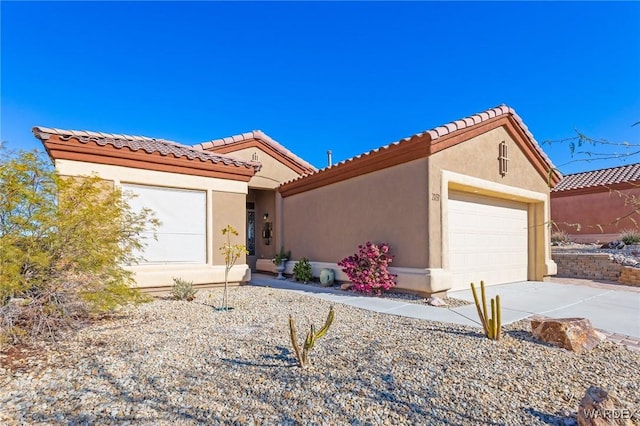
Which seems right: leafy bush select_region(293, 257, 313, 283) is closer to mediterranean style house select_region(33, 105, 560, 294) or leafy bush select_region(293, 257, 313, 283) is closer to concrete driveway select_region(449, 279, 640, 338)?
mediterranean style house select_region(33, 105, 560, 294)

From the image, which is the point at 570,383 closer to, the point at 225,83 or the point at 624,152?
the point at 624,152

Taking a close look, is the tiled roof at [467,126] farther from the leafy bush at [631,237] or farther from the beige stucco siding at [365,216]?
the leafy bush at [631,237]

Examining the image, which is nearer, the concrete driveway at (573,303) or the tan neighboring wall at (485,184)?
the concrete driveway at (573,303)

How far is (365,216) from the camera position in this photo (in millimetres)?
9969

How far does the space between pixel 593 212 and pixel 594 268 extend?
7369 mm

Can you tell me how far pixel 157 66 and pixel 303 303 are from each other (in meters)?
11.3

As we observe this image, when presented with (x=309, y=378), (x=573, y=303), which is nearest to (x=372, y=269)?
(x=573, y=303)

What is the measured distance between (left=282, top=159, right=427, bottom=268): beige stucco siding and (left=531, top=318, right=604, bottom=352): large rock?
340 centimetres

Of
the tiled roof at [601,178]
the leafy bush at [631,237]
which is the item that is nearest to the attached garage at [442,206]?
the leafy bush at [631,237]

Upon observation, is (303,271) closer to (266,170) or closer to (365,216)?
(365,216)

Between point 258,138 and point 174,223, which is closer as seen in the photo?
point 174,223

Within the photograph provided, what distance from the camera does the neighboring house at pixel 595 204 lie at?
17.2 m

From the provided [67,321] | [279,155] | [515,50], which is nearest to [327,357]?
[67,321]

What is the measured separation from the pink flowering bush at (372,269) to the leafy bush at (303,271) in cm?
259
